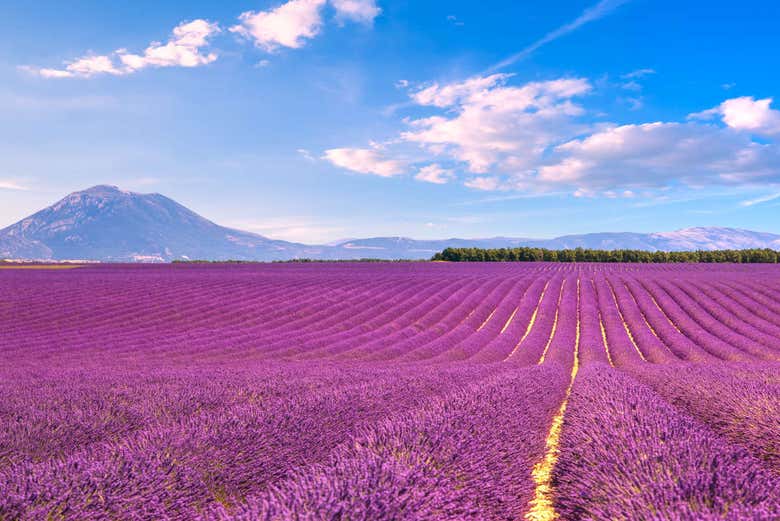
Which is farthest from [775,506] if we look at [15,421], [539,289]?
[539,289]

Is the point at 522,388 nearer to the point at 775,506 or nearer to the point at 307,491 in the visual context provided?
the point at 775,506

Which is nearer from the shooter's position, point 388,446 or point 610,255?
point 388,446

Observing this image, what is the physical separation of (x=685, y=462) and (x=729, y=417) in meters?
2.35

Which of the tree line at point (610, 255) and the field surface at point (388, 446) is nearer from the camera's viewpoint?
the field surface at point (388, 446)

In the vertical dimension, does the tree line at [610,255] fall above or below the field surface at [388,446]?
above

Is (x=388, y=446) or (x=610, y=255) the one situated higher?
(x=610, y=255)

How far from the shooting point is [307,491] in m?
2.19

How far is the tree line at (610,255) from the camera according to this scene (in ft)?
205

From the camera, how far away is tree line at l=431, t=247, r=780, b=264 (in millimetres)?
62438

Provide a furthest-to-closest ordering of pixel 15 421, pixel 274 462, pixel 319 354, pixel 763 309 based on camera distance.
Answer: pixel 763 309, pixel 319 354, pixel 15 421, pixel 274 462

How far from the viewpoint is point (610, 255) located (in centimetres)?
6762

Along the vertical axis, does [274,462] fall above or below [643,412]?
below

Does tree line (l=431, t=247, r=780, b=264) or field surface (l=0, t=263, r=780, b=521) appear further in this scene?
tree line (l=431, t=247, r=780, b=264)

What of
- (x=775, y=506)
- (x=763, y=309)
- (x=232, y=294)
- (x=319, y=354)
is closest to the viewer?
(x=775, y=506)
